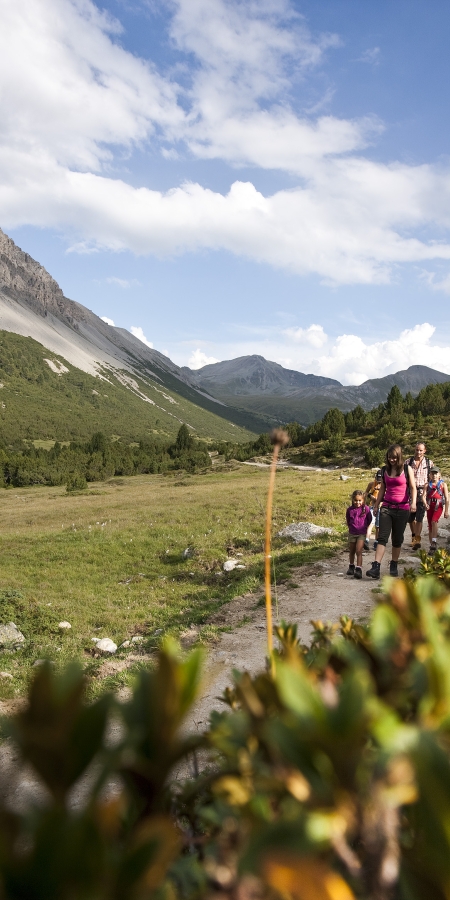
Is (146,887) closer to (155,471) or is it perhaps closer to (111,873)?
(111,873)

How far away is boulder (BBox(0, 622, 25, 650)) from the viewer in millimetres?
9352

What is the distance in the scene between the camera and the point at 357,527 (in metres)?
10.3

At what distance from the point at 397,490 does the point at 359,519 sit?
5.76 ft

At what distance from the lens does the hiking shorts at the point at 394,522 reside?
9008 millimetres

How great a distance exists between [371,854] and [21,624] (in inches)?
451

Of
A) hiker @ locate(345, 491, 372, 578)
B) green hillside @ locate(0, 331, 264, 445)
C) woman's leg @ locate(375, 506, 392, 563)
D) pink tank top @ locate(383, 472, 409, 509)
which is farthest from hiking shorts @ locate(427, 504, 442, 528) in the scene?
green hillside @ locate(0, 331, 264, 445)

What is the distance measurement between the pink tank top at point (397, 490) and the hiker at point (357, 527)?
1.48m

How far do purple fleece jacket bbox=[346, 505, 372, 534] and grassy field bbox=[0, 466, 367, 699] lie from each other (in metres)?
2.07

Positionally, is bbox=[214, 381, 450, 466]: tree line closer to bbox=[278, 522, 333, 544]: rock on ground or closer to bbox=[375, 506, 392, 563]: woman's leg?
bbox=[278, 522, 333, 544]: rock on ground

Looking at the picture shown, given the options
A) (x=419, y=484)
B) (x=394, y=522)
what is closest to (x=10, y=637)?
(x=394, y=522)

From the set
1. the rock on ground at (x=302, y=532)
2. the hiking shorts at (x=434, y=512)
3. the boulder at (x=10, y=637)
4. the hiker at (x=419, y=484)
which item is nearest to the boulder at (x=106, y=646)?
the boulder at (x=10, y=637)

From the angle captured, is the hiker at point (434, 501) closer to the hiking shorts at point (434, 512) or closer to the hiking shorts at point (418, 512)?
the hiking shorts at point (434, 512)

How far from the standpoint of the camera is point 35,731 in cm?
67

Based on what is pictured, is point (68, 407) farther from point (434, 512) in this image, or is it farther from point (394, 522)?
point (394, 522)
